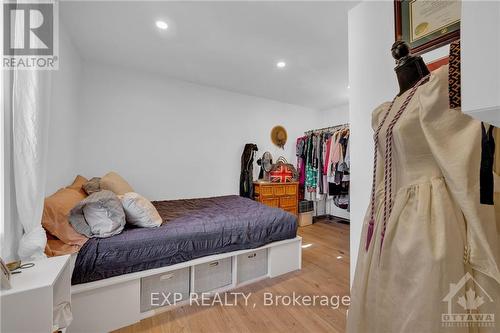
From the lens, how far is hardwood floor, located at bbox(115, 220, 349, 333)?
1517mm

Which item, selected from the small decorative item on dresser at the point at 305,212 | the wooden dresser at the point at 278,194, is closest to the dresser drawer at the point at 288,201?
the wooden dresser at the point at 278,194

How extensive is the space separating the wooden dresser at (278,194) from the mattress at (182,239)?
1105 millimetres

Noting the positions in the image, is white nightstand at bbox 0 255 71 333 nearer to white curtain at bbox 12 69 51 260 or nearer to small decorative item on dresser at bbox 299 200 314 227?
white curtain at bbox 12 69 51 260

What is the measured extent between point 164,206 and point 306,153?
2638mm

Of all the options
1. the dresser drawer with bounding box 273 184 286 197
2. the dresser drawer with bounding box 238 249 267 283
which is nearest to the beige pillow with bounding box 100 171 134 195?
the dresser drawer with bounding box 238 249 267 283

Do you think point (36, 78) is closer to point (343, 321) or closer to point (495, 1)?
point (495, 1)

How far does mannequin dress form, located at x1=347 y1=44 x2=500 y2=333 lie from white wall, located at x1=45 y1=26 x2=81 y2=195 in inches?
87.6

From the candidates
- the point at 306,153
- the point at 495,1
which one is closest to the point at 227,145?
the point at 306,153

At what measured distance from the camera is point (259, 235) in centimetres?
206

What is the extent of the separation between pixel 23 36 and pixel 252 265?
2.33 metres

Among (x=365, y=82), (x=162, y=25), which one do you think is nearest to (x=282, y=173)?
(x=365, y=82)

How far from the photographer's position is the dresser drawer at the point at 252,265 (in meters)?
2.07

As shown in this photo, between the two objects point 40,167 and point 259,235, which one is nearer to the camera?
point 40,167

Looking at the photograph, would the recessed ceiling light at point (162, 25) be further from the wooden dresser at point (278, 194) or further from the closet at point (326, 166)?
the closet at point (326, 166)
